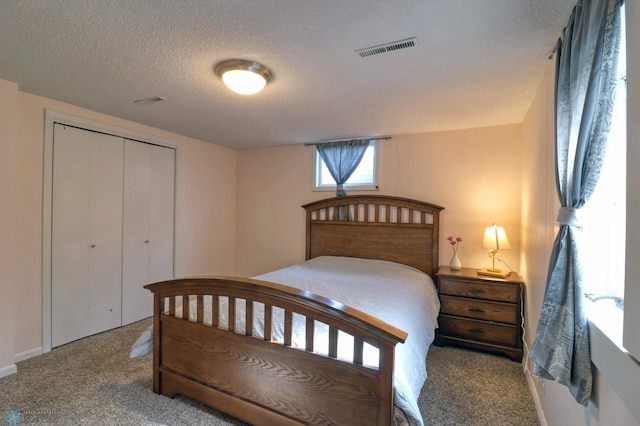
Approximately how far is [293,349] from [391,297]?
3.18ft

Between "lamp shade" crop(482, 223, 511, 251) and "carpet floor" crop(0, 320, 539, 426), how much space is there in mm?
1032

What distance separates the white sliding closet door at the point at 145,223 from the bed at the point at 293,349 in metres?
1.65

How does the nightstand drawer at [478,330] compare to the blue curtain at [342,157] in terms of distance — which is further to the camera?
the blue curtain at [342,157]

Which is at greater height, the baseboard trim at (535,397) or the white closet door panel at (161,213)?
the white closet door panel at (161,213)

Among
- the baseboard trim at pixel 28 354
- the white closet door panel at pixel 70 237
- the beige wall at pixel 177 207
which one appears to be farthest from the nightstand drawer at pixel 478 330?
the baseboard trim at pixel 28 354

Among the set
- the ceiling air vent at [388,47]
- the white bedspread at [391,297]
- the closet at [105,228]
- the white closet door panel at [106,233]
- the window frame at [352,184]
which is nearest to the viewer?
the white bedspread at [391,297]

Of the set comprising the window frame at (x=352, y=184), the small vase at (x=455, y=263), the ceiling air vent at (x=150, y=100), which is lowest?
the small vase at (x=455, y=263)

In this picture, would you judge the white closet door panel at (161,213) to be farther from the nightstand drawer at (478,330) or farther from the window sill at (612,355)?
the window sill at (612,355)

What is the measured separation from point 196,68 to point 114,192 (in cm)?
199

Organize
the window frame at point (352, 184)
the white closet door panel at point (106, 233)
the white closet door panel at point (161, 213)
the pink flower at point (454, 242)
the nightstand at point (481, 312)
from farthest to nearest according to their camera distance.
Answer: the window frame at point (352, 184), the white closet door panel at point (161, 213), the pink flower at point (454, 242), the white closet door panel at point (106, 233), the nightstand at point (481, 312)

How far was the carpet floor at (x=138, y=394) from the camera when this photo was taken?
74.3 inches

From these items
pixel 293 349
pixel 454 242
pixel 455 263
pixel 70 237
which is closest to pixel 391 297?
pixel 293 349

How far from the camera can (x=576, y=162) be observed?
3.89ft

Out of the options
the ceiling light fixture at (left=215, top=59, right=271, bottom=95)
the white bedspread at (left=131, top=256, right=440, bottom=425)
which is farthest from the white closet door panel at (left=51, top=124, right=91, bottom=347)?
the ceiling light fixture at (left=215, top=59, right=271, bottom=95)
